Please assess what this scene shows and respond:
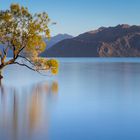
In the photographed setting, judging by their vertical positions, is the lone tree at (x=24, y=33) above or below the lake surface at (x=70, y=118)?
above

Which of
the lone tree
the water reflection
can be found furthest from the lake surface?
the lone tree

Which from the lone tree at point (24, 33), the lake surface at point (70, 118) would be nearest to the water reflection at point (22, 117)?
the lake surface at point (70, 118)

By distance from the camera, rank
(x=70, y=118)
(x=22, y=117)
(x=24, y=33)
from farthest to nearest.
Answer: (x=24, y=33) → (x=70, y=118) → (x=22, y=117)

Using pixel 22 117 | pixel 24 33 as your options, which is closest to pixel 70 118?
pixel 22 117

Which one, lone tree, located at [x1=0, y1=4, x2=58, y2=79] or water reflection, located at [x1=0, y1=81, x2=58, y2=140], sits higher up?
lone tree, located at [x1=0, y1=4, x2=58, y2=79]

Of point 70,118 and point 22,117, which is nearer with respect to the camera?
point 22,117

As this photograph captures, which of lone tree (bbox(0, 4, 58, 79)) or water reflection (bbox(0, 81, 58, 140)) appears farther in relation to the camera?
lone tree (bbox(0, 4, 58, 79))

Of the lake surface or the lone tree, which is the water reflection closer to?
the lake surface

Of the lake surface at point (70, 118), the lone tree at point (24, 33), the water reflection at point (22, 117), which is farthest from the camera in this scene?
the lone tree at point (24, 33)

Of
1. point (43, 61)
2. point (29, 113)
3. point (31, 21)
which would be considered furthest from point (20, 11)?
point (29, 113)

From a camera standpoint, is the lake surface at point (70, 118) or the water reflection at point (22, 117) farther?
the lake surface at point (70, 118)

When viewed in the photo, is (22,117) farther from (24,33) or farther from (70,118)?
(24,33)

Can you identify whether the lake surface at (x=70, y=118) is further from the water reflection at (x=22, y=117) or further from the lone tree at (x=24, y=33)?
the lone tree at (x=24, y=33)

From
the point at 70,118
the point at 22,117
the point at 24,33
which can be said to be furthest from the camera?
the point at 24,33
